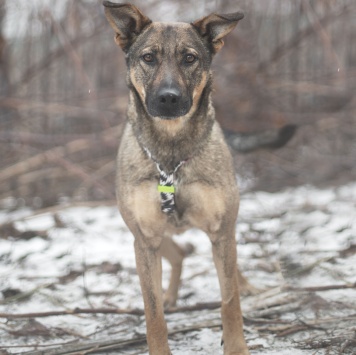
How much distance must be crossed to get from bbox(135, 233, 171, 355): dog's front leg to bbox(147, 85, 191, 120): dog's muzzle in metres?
0.69

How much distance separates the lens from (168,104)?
2.88 m

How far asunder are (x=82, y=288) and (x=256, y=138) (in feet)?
5.94

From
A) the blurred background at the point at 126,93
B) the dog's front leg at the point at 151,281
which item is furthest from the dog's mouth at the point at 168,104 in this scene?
the blurred background at the point at 126,93

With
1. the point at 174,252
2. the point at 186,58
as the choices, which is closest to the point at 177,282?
the point at 174,252

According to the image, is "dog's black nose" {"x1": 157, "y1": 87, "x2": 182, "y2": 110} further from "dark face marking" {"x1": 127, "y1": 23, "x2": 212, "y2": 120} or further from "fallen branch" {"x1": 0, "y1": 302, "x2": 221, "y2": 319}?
"fallen branch" {"x1": 0, "y1": 302, "x2": 221, "y2": 319}

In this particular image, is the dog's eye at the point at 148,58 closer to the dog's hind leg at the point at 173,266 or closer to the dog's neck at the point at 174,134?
the dog's neck at the point at 174,134

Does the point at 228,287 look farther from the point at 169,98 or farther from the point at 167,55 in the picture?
the point at 167,55

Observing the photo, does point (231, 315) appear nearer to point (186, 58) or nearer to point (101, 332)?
point (101, 332)

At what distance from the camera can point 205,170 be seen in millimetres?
3145

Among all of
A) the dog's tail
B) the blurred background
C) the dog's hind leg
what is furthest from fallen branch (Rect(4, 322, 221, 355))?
the blurred background

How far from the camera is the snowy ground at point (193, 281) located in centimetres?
333

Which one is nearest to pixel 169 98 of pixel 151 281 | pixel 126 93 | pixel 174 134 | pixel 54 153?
pixel 174 134

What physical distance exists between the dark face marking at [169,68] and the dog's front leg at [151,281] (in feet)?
2.37

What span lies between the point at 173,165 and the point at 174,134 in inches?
7.5
